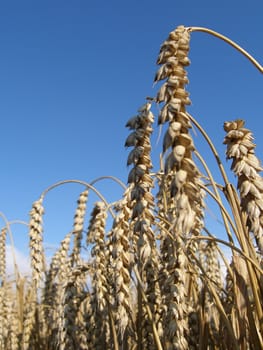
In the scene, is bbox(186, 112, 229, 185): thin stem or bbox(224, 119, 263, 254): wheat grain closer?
bbox(224, 119, 263, 254): wheat grain

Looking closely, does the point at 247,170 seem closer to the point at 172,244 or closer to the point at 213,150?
the point at 213,150

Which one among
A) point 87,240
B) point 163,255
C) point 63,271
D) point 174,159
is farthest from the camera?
point 63,271

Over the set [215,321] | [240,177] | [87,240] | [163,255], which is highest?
[87,240]

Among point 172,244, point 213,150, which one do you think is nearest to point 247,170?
point 213,150

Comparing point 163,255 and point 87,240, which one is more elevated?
point 87,240

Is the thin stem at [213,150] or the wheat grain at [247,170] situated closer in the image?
the wheat grain at [247,170]

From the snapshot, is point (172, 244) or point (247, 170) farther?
point (172, 244)

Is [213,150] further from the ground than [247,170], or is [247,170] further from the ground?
[213,150]

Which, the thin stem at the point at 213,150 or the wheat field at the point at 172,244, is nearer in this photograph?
the wheat field at the point at 172,244

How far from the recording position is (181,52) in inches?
51.6

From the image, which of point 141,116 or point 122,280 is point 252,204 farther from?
point 122,280

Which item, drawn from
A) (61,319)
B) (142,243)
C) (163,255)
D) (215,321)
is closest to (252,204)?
(142,243)

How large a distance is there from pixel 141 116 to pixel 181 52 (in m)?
0.33

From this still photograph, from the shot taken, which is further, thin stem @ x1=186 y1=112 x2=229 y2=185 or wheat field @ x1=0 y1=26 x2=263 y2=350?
thin stem @ x1=186 y1=112 x2=229 y2=185
